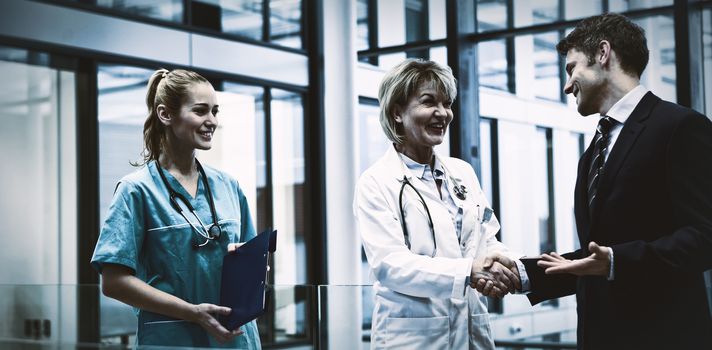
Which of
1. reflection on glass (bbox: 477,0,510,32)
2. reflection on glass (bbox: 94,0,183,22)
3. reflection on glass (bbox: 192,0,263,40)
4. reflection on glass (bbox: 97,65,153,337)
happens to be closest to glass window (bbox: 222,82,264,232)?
reflection on glass (bbox: 192,0,263,40)

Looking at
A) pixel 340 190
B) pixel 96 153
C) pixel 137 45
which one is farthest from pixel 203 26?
pixel 340 190

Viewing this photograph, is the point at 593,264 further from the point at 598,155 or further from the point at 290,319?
the point at 290,319

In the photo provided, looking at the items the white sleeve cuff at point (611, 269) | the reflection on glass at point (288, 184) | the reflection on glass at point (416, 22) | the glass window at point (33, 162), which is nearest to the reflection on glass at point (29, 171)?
the glass window at point (33, 162)

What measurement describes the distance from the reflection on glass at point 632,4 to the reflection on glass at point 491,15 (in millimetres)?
958

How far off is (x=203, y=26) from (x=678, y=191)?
240 inches

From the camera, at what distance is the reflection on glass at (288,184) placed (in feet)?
28.6

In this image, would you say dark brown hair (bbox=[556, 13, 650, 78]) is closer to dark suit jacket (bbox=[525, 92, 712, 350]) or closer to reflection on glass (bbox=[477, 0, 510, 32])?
dark suit jacket (bbox=[525, 92, 712, 350])

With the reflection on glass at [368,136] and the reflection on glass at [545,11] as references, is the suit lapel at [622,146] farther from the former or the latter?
the reflection on glass at [368,136]

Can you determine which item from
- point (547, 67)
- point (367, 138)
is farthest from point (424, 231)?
point (367, 138)

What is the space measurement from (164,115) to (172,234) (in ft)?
1.15

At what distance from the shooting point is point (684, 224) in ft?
7.64

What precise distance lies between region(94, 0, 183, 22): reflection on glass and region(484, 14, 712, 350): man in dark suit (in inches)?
206

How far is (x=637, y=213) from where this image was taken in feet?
7.88

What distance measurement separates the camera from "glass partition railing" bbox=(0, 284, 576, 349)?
147 inches
